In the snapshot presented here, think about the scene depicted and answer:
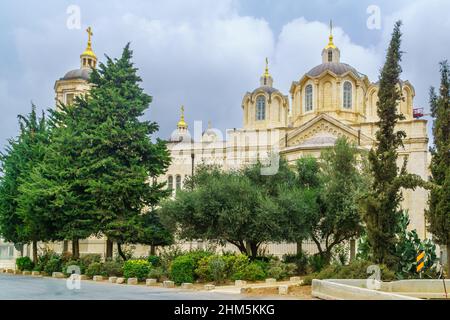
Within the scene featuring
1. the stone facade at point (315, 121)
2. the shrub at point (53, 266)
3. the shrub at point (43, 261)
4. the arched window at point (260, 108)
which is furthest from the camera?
the arched window at point (260, 108)

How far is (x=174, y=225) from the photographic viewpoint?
83.0 feet

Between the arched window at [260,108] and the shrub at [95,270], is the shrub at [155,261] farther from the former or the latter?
the arched window at [260,108]

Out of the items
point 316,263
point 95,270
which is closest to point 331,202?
point 316,263

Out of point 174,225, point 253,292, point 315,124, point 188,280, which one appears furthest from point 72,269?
point 315,124

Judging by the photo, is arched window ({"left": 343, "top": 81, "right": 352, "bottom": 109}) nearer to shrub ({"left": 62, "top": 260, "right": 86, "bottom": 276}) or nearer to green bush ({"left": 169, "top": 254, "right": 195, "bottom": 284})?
shrub ({"left": 62, "top": 260, "right": 86, "bottom": 276})

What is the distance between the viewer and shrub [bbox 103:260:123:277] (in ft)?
79.2

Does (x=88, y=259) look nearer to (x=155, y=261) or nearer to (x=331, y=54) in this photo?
(x=155, y=261)

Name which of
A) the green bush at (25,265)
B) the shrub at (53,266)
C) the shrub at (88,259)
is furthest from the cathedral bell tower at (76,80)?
the shrub at (88,259)

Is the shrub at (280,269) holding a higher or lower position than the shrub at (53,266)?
higher

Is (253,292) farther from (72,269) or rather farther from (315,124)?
(315,124)

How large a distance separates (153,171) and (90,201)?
3.45m

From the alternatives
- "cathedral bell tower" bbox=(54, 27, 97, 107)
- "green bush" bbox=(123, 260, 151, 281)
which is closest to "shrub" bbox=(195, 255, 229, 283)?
"green bush" bbox=(123, 260, 151, 281)

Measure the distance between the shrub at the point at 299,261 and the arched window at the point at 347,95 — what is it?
27.8 meters

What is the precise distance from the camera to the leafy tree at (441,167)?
18062 mm
